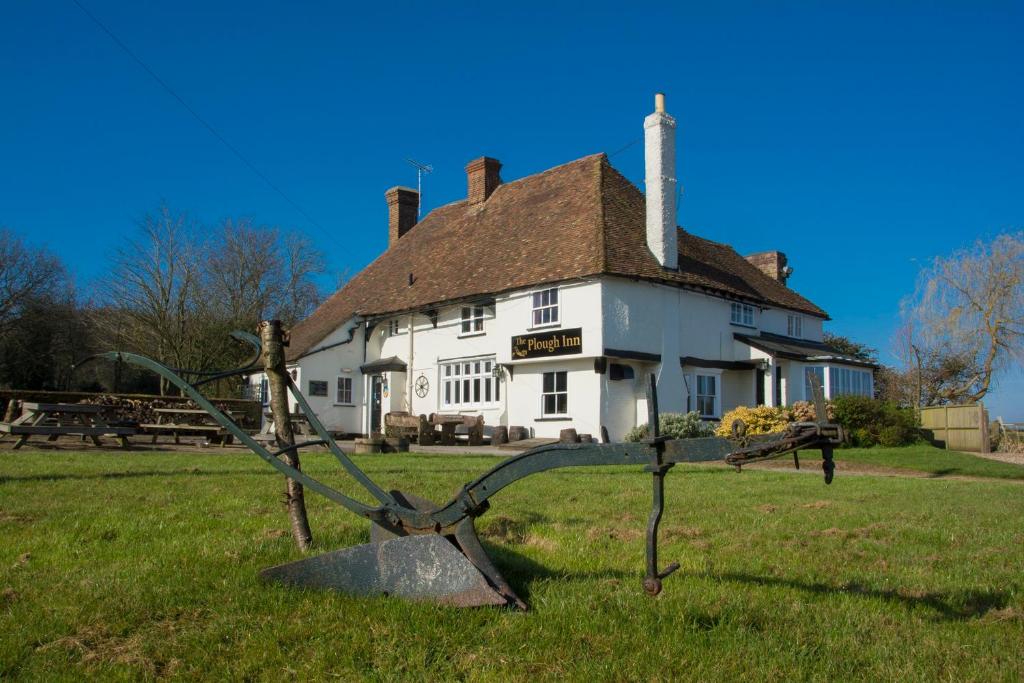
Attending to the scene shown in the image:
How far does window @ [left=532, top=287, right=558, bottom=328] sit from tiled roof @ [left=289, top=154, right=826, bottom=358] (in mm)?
548

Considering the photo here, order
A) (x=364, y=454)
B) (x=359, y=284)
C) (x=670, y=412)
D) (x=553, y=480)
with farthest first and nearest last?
(x=359, y=284)
(x=670, y=412)
(x=364, y=454)
(x=553, y=480)

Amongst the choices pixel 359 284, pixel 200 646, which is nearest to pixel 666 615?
pixel 200 646

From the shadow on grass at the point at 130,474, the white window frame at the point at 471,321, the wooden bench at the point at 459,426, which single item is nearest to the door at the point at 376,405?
the white window frame at the point at 471,321

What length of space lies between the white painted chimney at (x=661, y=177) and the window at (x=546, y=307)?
12.0 feet

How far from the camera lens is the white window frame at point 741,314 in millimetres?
29328

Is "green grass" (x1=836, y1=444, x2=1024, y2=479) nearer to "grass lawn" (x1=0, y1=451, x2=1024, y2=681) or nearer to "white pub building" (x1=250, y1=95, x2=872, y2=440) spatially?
"white pub building" (x1=250, y1=95, x2=872, y2=440)

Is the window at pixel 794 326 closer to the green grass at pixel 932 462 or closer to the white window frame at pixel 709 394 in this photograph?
the white window frame at pixel 709 394

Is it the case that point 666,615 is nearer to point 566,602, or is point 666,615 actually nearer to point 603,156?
point 566,602

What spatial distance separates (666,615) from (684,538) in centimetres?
264

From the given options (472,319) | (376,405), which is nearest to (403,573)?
(472,319)

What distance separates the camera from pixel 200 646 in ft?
12.6

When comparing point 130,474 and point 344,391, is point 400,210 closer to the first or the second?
point 344,391

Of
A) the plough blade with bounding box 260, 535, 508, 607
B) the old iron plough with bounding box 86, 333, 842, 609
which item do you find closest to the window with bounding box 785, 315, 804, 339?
the old iron plough with bounding box 86, 333, 842, 609

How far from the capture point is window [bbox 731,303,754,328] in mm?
29469
